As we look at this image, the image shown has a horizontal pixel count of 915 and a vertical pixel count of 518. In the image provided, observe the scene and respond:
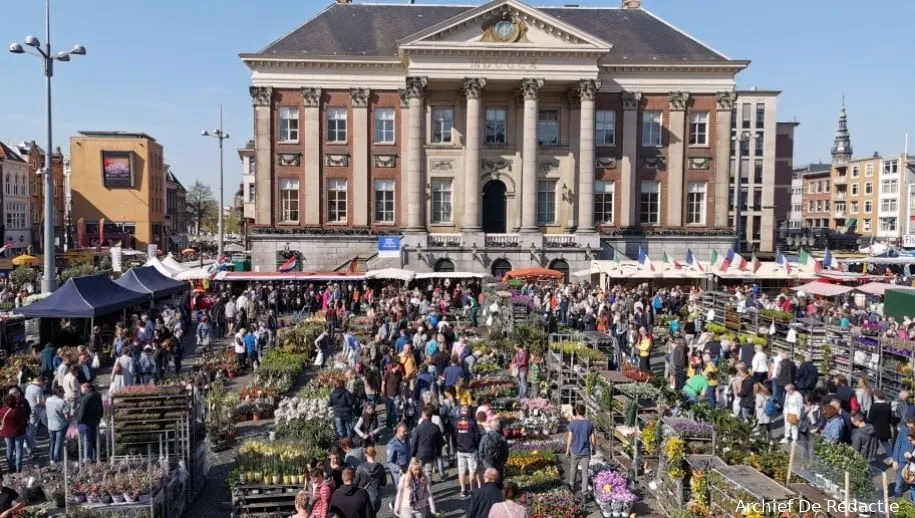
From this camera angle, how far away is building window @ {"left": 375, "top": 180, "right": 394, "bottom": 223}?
48.8m

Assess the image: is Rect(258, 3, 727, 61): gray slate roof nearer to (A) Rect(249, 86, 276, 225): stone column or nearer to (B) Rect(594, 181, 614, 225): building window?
(A) Rect(249, 86, 276, 225): stone column

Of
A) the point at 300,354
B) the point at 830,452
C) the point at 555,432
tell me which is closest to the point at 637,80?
the point at 300,354

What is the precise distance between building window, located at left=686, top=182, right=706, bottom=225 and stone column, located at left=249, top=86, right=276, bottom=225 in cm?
2758

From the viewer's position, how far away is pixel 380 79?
156 ft

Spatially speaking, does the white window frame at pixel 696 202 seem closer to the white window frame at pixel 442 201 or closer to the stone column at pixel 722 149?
the stone column at pixel 722 149

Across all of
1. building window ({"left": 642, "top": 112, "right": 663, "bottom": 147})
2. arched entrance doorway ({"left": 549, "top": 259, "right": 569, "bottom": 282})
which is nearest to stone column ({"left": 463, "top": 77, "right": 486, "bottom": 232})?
arched entrance doorway ({"left": 549, "top": 259, "right": 569, "bottom": 282})

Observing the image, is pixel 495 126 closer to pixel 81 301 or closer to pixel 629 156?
pixel 629 156

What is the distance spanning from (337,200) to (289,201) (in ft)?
10.1

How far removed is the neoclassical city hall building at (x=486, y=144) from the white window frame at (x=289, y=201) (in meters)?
0.08

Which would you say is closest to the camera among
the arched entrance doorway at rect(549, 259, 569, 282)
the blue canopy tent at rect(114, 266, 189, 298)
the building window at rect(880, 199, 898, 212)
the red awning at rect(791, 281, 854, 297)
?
the blue canopy tent at rect(114, 266, 189, 298)

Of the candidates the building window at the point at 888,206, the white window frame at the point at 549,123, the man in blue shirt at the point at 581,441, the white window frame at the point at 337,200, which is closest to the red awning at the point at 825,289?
the white window frame at the point at 549,123

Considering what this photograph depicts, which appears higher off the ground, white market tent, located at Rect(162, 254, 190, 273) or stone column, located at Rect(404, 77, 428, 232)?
stone column, located at Rect(404, 77, 428, 232)

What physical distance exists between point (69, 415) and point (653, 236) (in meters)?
40.4

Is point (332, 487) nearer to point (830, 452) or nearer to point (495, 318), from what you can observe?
point (830, 452)
